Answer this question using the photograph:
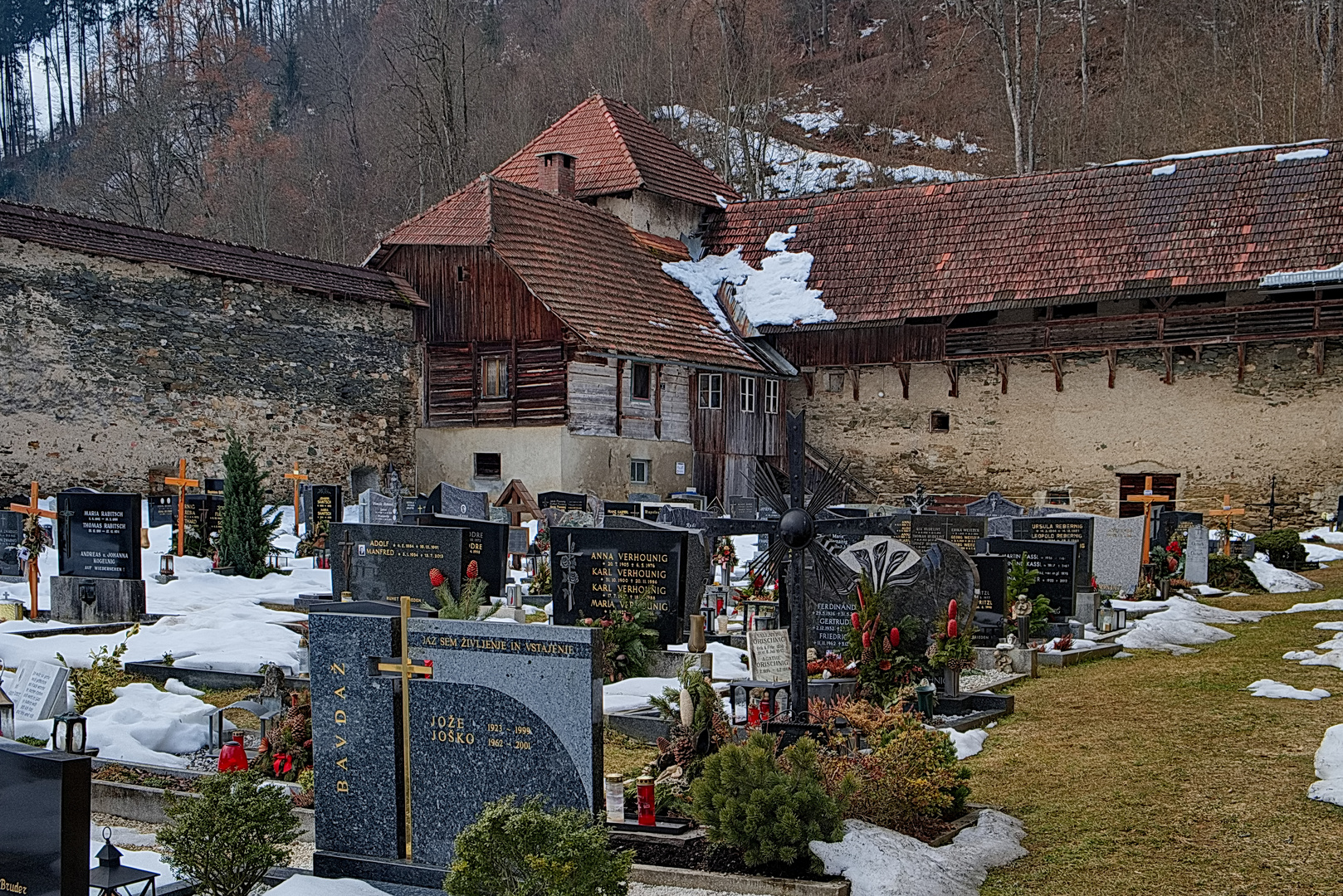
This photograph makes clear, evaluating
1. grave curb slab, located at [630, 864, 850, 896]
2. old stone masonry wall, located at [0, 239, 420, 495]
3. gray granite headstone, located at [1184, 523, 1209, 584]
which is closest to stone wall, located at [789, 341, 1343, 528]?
gray granite headstone, located at [1184, 523, 1209, 584]

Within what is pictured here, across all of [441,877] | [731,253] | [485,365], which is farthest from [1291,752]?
[731,253]

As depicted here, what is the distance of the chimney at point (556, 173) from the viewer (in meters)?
29.4

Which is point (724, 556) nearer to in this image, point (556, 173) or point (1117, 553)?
point (1117, 553)

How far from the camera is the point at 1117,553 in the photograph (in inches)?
624

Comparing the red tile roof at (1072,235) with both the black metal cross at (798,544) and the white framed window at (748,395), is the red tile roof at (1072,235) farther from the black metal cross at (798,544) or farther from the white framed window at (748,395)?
the black metal cross at (798,544)

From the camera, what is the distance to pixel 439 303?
2633 cm

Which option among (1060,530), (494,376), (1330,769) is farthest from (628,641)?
(494,376)

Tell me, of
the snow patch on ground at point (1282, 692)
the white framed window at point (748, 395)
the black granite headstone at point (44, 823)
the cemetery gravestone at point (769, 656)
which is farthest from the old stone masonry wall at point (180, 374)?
the snow patch on ground at point (1282, 692)

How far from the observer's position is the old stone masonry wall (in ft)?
69.8

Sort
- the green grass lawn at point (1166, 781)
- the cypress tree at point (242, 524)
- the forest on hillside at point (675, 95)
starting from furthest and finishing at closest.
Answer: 1. the forest on hillside at point (675, 95)
2. the cypress tree at point (242, 524)
3. the green grass lawn at point (1166, 781)

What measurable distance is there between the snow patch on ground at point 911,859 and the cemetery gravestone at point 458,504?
12.7 m

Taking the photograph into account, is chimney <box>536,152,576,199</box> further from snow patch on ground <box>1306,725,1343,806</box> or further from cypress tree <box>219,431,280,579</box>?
snow patch on ground <box>1306,725,1343,806</box>

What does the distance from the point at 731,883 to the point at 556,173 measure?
25.2 metres

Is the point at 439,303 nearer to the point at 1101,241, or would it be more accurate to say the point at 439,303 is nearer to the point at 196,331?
the point at 196,331
